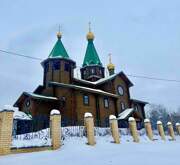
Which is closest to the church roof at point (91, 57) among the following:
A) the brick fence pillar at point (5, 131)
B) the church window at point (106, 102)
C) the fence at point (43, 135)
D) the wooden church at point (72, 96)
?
the wooden church at point (72, 96)

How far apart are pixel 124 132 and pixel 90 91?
6.19m

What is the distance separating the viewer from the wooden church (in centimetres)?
1997

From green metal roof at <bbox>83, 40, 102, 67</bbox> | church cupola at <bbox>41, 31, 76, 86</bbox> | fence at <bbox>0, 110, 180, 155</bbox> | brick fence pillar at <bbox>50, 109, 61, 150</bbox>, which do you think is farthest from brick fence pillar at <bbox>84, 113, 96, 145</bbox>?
green metal roof at <bbox>83, 40, 102, 67</bbox>

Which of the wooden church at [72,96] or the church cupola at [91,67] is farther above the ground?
the church cupola at [91,67]

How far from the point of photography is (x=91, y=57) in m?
31.1

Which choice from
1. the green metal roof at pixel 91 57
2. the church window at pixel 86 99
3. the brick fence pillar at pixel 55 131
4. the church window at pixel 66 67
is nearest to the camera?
the brick fence pillar at pixel 55 131

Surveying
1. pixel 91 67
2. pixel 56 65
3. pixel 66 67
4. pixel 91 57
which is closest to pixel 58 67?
pixel 56 65

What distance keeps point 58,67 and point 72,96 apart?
5143 millimetres

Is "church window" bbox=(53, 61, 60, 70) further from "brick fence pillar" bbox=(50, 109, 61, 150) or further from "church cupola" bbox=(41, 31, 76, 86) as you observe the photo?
"brick fence pillar" bbox=(50, 109, 61, 150)

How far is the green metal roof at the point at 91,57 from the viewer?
30595mm

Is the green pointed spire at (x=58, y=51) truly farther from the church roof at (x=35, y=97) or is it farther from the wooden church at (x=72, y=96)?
the church roof at (x=35, y=97)

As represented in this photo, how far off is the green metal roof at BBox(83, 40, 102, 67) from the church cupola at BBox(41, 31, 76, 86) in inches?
230

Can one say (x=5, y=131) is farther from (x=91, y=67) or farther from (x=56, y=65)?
(x=91, y=67)

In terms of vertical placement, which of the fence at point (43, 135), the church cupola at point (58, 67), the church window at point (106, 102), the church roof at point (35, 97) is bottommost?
the fence at point (43, 135)
